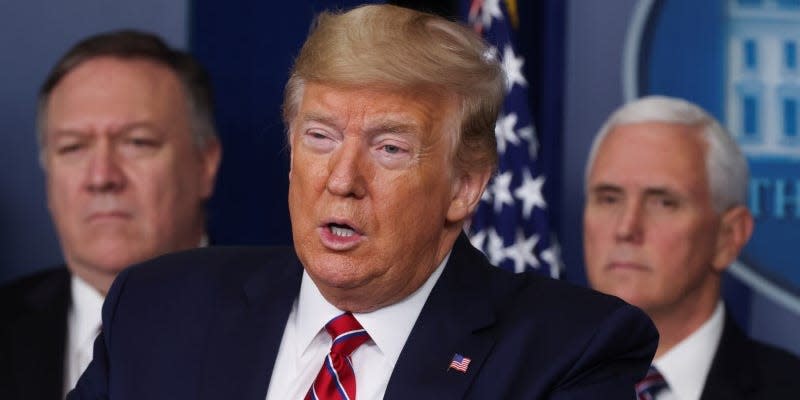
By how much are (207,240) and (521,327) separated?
1.99 m

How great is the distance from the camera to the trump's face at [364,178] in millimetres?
2281

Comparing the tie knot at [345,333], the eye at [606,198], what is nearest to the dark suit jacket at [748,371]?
the eye at [606,198]

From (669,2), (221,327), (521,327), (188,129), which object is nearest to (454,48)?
(521,327)

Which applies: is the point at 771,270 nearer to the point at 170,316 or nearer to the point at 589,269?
the point at 589,269

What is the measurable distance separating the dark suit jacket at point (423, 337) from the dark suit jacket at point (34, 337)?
4.54 feet

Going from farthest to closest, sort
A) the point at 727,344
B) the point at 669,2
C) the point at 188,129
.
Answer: the point at 669,2
the point at 188,129
the point at 727,344

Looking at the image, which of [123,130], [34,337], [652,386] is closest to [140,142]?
[123,130]

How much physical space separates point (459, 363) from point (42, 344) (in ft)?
6.30

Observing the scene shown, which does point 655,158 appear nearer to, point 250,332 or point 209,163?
point 209,163

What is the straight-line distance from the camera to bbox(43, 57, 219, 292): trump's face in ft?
12.9

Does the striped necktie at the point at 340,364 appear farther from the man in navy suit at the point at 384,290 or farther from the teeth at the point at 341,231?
the teeth at the point at 341,231

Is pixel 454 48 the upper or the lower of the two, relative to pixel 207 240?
upper

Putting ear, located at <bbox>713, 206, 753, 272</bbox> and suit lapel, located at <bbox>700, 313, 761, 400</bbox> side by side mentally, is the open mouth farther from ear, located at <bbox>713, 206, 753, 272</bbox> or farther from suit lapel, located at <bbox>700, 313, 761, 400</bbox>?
ear, located at <bbox>713, 206, 753, 272</bbox>

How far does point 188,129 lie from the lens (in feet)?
13.6
